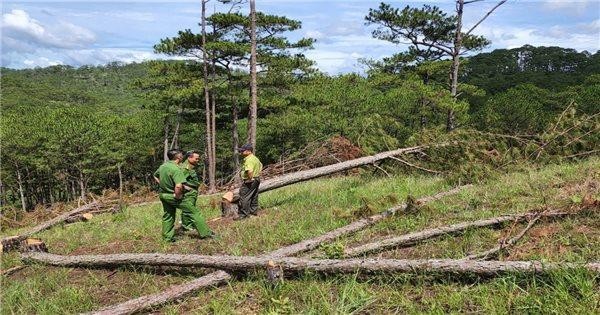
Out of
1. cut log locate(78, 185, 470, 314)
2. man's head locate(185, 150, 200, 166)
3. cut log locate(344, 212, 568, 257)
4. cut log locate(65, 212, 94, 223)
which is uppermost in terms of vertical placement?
man's head locate(185, 150, 200, 166)

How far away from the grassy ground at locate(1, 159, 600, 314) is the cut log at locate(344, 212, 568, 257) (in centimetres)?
9

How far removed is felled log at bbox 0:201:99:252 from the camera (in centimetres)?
810

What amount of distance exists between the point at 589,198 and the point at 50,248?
8.61 metres

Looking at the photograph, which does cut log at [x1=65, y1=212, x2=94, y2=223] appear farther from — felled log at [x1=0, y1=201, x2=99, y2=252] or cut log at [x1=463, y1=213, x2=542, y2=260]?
cut log at [x1=463, y1=213, x2=542, y2=260]

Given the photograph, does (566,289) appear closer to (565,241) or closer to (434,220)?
(565,241)

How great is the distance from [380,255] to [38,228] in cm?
1029

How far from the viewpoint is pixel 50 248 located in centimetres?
825

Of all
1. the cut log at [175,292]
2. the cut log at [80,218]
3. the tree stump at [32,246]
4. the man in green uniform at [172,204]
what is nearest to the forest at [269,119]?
the cut log at [80,218]

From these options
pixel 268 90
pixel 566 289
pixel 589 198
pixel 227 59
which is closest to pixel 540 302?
pixel 566 289

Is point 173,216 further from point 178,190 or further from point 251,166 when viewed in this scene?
point 251,166

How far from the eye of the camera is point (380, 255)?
531cm

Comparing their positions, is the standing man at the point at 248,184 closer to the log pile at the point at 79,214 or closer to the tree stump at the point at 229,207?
the tree stump at the point at 229,207

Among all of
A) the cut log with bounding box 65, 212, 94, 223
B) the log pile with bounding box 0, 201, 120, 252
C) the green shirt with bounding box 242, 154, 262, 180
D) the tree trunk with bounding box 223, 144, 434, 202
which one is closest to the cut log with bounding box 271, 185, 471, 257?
the tree trunk with bounding box 223, 144, 434, 202

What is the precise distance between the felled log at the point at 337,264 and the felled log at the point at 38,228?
240 cm
